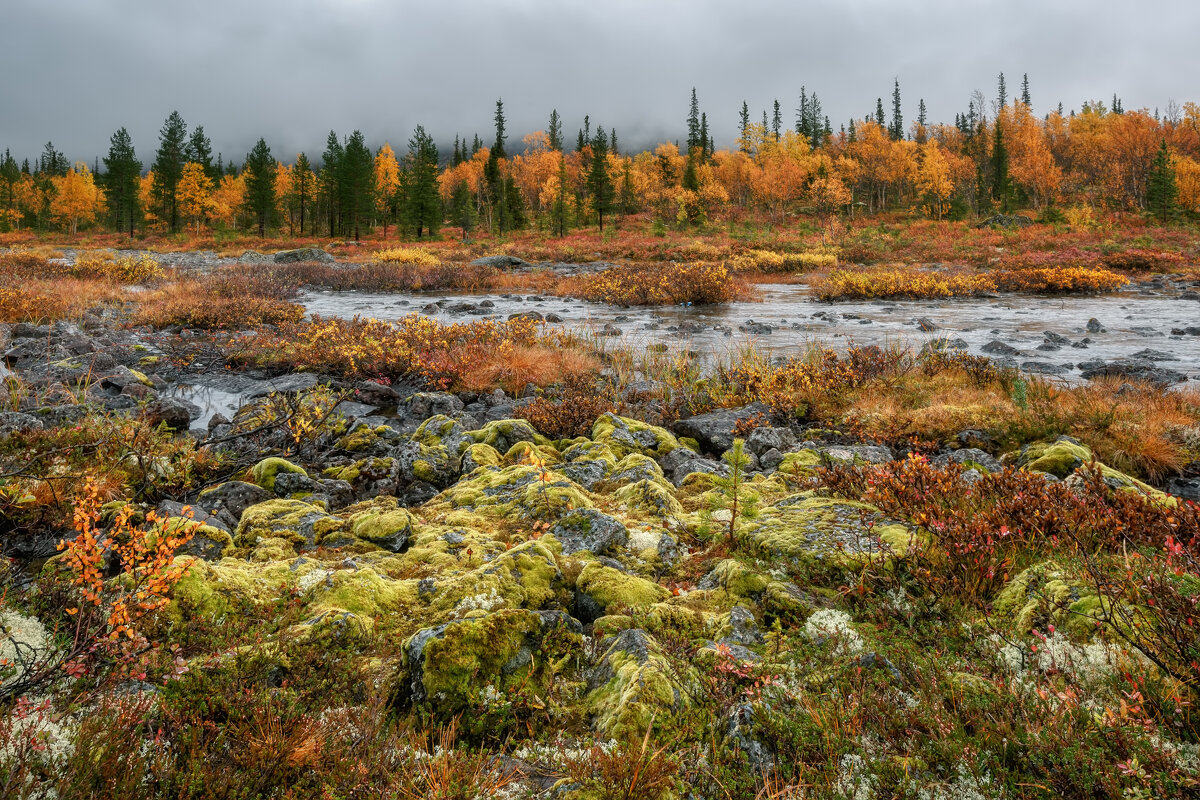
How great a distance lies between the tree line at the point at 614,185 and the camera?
67.4 meters

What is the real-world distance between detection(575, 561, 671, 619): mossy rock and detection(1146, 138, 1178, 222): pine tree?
77.1m

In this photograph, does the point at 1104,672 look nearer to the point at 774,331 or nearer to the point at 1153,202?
the point at 774,331

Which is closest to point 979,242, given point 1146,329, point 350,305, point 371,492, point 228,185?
point 1146,329

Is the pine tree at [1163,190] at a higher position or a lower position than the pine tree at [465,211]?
lower

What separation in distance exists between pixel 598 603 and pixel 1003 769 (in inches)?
74.9

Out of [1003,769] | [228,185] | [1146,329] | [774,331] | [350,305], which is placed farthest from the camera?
[228,185]

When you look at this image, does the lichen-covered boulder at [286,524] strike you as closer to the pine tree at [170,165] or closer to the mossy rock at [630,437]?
the mossy rock at [630,437]

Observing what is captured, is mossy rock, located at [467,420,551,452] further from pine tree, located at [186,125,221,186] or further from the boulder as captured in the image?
pine tree, located at [186,125,221,186]

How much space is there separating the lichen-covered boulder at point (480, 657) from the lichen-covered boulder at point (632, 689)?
0.25 meters

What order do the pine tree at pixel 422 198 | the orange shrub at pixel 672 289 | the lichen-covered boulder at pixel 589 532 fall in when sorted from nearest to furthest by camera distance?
the lichen-covered boulder at pixel 589 532
the orange shrub at pixel 672 289
the pine tree at pixel 422 198

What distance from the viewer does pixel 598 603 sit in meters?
3.24

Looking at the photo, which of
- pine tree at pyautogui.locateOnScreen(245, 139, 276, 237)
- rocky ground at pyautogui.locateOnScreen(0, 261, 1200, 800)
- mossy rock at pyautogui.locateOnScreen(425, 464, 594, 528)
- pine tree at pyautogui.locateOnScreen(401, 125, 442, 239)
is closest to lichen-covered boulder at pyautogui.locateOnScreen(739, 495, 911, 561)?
rocky ground at pyautogui.locateOnScreen(0, 261, 1200, 800)

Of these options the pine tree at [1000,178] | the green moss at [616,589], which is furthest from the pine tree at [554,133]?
the green moss at [616,589]

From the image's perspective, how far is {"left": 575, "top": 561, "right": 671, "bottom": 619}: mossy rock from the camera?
318 centimetres
